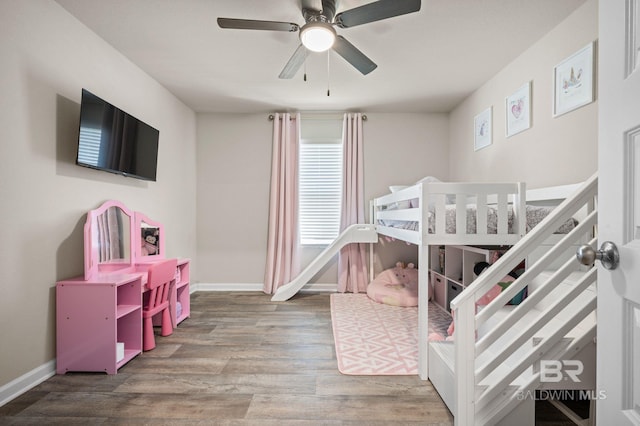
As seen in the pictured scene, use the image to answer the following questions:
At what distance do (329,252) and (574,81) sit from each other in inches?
106

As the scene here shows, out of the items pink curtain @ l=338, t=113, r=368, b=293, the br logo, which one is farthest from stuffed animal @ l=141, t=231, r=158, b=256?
the br logo

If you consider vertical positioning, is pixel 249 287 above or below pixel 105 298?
below

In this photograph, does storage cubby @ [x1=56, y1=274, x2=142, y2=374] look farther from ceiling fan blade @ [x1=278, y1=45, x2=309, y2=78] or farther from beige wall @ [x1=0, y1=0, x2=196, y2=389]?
ceiling fan blade @ [x1=278, y1=45, x2=309, y2=78]

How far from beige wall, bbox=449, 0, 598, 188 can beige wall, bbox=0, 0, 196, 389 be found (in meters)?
3.35

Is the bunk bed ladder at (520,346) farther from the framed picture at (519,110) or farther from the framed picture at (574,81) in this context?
the framed picture at (519,110)

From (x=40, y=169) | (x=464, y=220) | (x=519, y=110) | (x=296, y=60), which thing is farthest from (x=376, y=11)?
(x=40, y=169)

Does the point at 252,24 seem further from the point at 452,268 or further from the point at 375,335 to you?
the point at 452,268

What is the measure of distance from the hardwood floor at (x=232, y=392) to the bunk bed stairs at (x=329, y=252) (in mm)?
1237

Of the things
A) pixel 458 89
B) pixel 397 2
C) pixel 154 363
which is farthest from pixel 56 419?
pixel 458 89

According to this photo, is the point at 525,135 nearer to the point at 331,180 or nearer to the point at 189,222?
the point at 331,180

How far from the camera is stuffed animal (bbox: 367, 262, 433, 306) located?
3.61m

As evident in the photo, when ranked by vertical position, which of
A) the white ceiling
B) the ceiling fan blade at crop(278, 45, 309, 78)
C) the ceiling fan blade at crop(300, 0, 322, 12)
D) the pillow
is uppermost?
the white ceiling

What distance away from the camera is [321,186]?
4.34 meters

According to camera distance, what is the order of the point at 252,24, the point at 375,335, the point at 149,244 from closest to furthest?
the point at 252,24
the point at 375,335
the point at 149,244
